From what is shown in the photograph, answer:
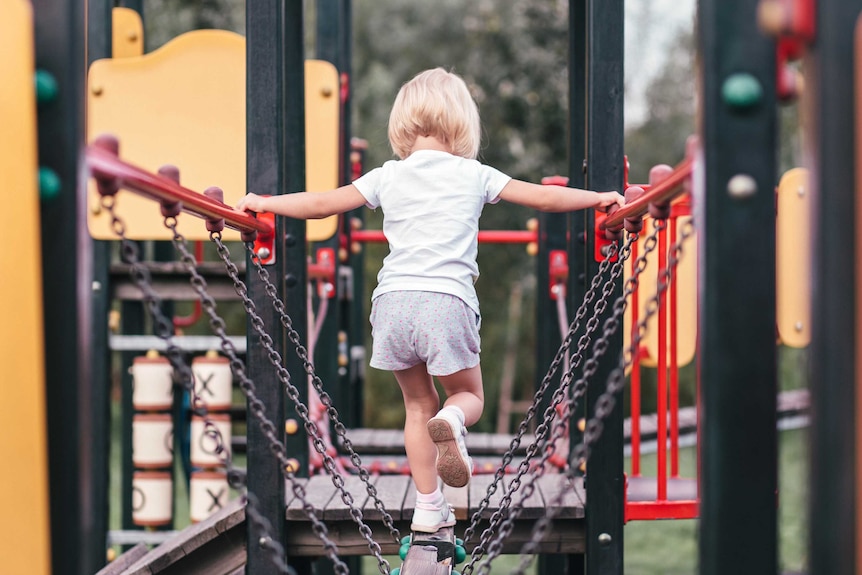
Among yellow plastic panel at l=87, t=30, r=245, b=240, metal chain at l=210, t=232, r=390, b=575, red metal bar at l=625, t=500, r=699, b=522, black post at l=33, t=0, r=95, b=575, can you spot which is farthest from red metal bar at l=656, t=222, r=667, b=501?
black post at l=33, t=0, r=95, b=575

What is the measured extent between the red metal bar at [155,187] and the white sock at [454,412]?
2.21ft

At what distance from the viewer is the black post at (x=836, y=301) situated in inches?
49.0

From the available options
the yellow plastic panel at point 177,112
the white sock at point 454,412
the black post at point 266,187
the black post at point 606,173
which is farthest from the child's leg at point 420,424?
the yellow plastic panel at point 177,112

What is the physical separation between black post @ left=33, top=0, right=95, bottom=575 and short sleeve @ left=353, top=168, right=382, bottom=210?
1.21 meters

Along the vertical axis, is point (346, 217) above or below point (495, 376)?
above

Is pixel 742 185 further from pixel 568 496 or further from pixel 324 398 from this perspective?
pixel 568 496

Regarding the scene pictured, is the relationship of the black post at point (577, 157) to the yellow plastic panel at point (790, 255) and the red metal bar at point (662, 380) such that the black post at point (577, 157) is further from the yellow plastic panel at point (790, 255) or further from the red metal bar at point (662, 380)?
the yellow plastic panel at point (790, 255)

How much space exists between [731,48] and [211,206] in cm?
115

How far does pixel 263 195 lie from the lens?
2445 millimetres

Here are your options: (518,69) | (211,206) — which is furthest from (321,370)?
(518,69)

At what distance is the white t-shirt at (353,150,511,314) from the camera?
96.1 inches

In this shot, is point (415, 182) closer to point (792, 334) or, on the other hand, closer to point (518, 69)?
point (792, 334)

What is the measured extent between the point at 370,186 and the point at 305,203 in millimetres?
205

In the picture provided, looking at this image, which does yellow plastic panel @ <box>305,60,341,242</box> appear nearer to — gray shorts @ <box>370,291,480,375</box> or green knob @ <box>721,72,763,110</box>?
gray shorts @ <box>370,291,480,375</box>
